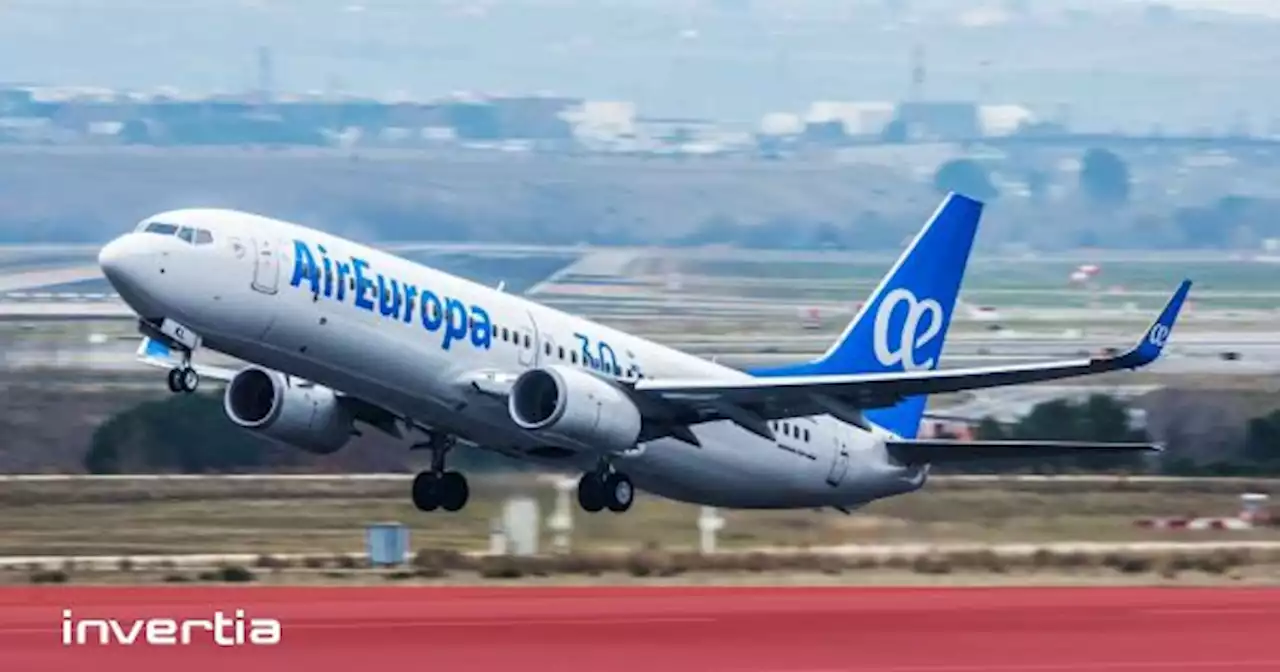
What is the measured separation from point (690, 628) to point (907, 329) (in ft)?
51.8

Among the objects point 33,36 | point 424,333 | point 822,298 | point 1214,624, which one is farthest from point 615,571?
point 33,36

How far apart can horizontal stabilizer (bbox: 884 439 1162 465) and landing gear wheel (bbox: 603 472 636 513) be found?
4530 mm

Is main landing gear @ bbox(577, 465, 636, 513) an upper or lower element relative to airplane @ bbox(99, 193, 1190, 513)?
lower

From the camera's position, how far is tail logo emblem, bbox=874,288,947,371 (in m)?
35.6

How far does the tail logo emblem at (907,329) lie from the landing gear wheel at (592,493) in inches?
227

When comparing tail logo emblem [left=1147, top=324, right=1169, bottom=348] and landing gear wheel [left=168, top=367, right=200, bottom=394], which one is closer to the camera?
tail logo emblem [left=1147, top=324, right=1169, bottom=348]

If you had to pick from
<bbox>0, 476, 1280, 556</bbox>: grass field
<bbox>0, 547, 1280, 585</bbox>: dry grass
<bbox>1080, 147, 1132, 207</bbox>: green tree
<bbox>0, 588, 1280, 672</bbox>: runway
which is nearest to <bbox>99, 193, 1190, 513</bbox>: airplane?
<bbox>0, 476, 1280, 556</bbox>: grass field

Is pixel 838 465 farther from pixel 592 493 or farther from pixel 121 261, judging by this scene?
pixel 121 261

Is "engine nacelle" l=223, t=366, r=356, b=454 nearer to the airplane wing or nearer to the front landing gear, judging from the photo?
the front landing gear

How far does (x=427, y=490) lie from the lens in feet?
106

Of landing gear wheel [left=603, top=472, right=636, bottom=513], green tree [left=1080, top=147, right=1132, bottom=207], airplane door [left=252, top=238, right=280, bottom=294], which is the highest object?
green tree [left=1080, top=147, right=1132, bottom=207]

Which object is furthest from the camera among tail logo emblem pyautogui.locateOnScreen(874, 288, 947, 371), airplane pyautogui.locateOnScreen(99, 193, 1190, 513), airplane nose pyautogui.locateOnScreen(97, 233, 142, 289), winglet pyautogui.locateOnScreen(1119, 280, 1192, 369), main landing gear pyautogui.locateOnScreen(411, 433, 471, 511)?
tail logo emblem pyautogui.locateOnScreen(874, 288, 947, 371)

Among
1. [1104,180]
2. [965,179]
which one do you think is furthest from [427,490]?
[1104,180]

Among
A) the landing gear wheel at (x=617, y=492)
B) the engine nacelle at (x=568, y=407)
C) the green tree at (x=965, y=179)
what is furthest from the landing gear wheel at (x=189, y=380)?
the green tree at (x=965, y=179)
